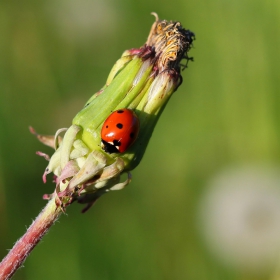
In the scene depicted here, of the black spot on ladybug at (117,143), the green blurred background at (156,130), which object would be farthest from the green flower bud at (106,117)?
the green blurred background at (156,130)

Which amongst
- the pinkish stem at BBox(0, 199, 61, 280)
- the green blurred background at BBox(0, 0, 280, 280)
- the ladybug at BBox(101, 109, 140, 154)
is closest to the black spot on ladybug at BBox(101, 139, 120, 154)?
the ladybug at BBox(101, 109, 140, 154)

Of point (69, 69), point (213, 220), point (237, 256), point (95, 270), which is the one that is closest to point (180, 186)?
point (213, 220)

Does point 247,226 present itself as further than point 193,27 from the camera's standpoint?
No

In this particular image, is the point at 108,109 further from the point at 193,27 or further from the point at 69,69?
the point at 193,27

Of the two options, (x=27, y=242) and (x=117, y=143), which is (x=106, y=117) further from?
(x=27, y=242)

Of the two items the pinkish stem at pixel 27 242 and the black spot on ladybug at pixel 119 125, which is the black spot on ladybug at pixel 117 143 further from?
the pinkish stem at pixel 27 242

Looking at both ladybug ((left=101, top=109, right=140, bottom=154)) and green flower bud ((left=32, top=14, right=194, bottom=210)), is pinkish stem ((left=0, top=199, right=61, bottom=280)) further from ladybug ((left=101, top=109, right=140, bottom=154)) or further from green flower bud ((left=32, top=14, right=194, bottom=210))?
ladybug ((left=101, top=109, right=140, bottom=154))
